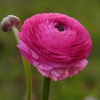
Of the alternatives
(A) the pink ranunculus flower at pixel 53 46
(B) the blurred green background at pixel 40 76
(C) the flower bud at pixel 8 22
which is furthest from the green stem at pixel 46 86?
(B) the blurred green background at pixel 40 76

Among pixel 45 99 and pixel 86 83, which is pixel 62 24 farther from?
pixel 86 83

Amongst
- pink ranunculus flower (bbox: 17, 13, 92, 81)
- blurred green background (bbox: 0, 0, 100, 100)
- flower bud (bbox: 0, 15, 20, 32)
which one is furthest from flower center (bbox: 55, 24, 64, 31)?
blurred green background (bbox: 0, 0, 100, 100)

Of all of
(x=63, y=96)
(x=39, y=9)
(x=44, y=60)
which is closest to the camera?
(x=44, y=60)

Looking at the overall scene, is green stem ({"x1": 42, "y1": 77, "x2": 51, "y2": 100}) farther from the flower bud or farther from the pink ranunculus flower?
the flower bud

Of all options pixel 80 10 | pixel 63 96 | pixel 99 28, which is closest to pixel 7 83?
pixel 63 96

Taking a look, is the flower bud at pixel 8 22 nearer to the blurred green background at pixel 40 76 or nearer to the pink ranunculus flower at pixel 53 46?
the pink ranunculus flower at pixel 53 46

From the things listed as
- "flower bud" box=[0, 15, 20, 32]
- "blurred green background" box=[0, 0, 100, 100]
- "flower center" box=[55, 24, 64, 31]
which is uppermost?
"flower center" box=[55, 24, 64, 31]

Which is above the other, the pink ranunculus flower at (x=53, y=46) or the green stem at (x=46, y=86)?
the pink ranunculus flower at (x=53, y=46)
